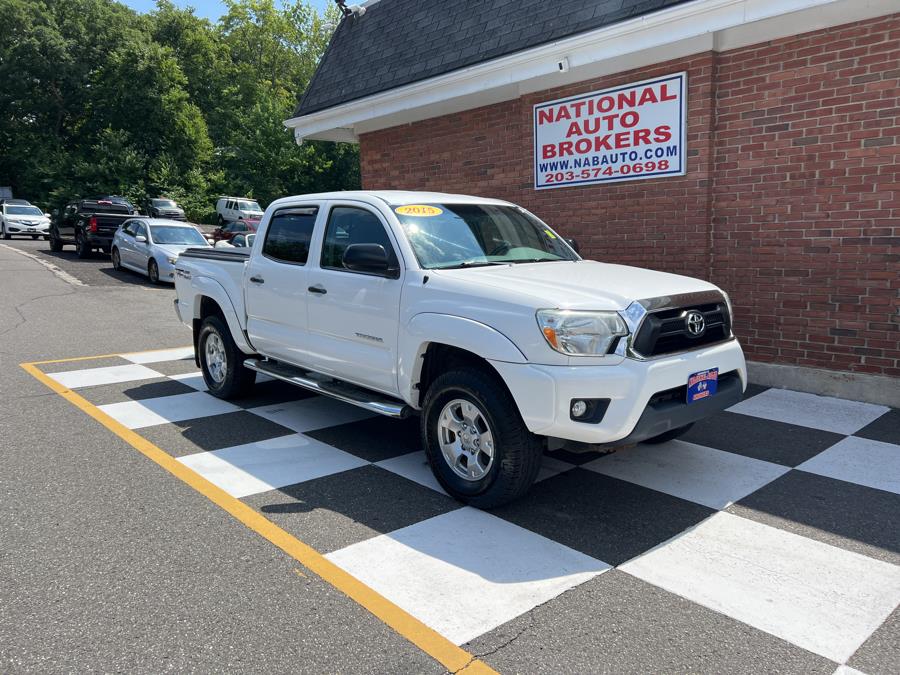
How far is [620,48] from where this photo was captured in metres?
7.39

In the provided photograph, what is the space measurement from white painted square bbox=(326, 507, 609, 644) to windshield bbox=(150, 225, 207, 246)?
49.5 ft

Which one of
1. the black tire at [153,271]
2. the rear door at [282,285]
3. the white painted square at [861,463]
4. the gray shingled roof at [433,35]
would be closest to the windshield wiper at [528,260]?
the rear door at [282,285]

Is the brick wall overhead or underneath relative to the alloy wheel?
overhead

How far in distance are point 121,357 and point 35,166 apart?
4272cm

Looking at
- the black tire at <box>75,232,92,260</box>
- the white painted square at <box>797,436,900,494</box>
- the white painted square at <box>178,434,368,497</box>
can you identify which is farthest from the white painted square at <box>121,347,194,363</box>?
the black tire at <box>75,232,92,260</box>

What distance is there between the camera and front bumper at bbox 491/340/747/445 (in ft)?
12.3

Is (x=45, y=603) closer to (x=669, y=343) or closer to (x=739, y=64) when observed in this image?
(x=669, y=343)

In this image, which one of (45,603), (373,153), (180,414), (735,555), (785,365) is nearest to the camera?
(45,603)

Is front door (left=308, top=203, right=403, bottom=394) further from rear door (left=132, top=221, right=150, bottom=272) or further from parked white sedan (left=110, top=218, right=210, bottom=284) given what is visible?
rear door (left=132, top=221, right=150, bottom=272)

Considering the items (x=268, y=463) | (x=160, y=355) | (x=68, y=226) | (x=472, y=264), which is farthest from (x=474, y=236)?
(x=68, y=226)

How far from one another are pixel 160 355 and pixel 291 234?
13.6 ft

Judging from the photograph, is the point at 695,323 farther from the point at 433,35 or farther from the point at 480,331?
the point at 433,35

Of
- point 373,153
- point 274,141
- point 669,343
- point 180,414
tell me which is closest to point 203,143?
point 274,141

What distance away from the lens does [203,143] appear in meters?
45.8
